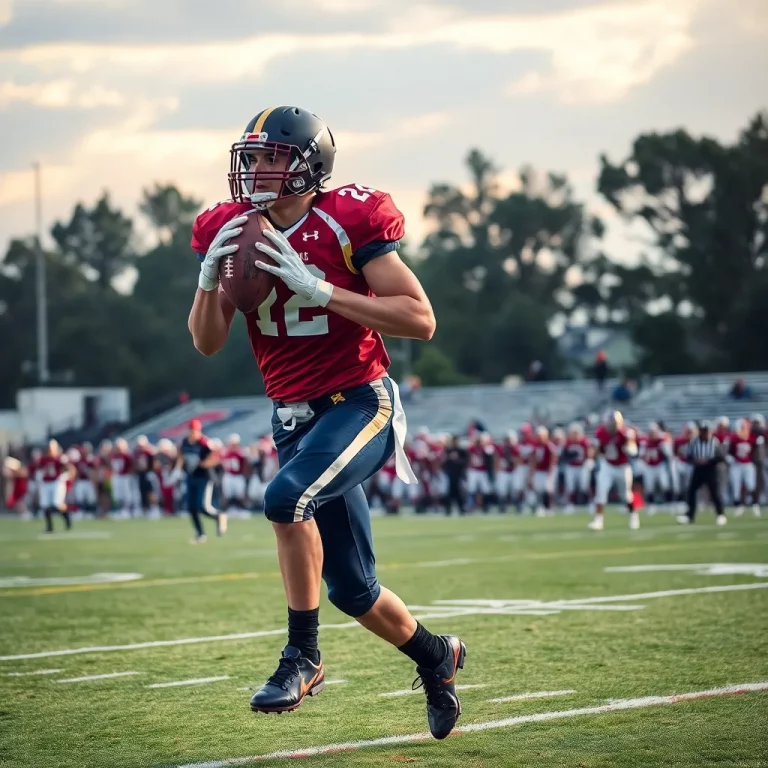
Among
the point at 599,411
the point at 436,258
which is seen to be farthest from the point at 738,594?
the point at 436,258

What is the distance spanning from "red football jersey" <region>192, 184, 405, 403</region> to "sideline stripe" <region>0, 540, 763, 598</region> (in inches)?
265

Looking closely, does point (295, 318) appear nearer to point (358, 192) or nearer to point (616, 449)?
point (358, 192)

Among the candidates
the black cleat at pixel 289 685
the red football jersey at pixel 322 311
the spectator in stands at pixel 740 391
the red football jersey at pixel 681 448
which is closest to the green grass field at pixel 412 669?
the black cleat at pixel 289 685

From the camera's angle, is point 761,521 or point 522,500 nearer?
point 761,521

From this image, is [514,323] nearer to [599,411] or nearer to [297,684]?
[599,411]

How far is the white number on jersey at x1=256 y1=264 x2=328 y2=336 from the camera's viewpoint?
4766 mm

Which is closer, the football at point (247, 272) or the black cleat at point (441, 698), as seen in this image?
the football at point (247, 272)

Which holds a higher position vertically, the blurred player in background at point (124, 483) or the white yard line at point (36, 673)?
the white yard line at point (36, 673)

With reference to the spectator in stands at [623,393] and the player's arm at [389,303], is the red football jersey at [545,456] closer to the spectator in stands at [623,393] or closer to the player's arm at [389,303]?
the spectator in stands at [623,393]

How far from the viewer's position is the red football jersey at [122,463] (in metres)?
30.5

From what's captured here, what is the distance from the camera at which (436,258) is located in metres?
69.5

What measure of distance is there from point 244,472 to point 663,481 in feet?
28.0

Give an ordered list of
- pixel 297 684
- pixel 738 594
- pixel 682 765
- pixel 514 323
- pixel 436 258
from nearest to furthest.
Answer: pixel 682 765, pixel 297 684, pixel 738 594, pixel 514 323, pixel 436 258

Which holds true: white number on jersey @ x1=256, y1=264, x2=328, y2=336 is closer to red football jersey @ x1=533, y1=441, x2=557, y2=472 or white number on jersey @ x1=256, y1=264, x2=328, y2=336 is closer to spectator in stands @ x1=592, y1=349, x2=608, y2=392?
red football jersey @ x1=533, y1=441, x2=557, y2=472
